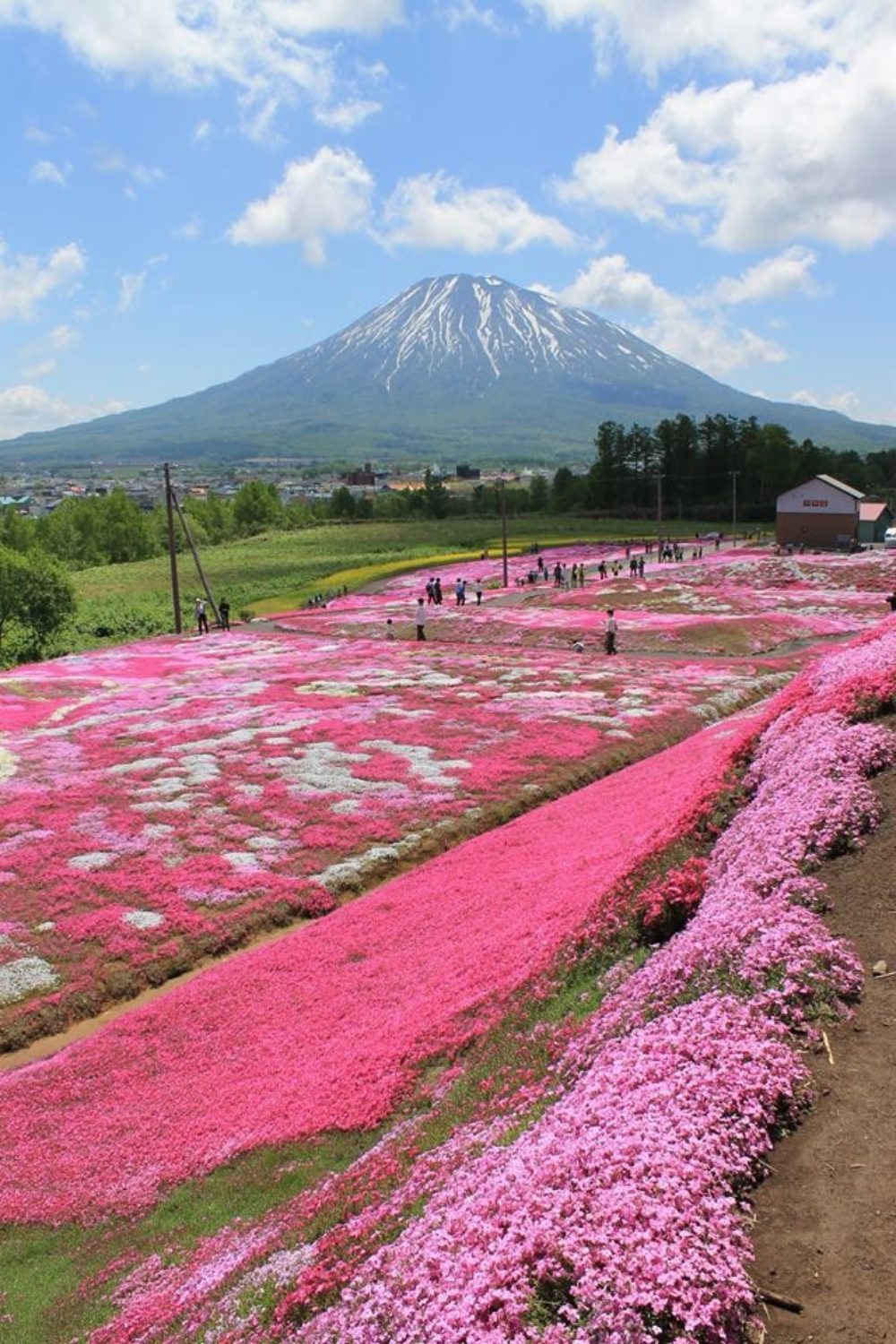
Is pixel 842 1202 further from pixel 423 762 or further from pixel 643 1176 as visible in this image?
→ pixel 423 762

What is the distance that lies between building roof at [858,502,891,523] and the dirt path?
110 metres

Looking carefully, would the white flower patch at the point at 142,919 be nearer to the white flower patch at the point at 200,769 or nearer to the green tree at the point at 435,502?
the white flower patch at the point at 200,769

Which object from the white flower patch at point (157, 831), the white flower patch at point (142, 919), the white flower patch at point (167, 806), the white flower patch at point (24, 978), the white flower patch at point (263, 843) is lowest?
the white flower patch at point (24, 978)

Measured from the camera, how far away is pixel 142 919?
2078 cm

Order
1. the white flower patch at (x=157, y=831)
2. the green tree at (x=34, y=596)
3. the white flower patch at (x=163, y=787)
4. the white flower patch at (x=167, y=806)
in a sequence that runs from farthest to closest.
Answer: the green tree at (x=34, y=596) < the white flower patch at (x=163, y=787) < the white flower patch at (x=167, y=806) < the white flower patch at (x=157, y=831)

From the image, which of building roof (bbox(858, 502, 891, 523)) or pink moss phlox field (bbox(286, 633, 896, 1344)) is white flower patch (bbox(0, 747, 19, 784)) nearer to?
pink moss phlox field (bbox(286, 633, 896, 1344))

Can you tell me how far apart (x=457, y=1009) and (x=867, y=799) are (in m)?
6.59

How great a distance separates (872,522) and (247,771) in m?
98.8

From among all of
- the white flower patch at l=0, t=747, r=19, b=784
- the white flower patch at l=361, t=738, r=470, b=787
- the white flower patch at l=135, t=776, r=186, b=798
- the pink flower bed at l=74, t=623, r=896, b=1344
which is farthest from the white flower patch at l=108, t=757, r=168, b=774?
the pink flower bed at l=74, t=623, r=896, b=1344

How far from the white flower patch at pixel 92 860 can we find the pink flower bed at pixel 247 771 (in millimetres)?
68

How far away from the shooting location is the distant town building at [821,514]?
103 metres

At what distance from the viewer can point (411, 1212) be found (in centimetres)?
819

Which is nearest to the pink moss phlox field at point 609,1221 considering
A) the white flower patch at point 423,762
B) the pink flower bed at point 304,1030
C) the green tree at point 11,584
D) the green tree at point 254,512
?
the pink flower bed at point 304,1030

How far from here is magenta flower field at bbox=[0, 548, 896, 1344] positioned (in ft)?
22.1
